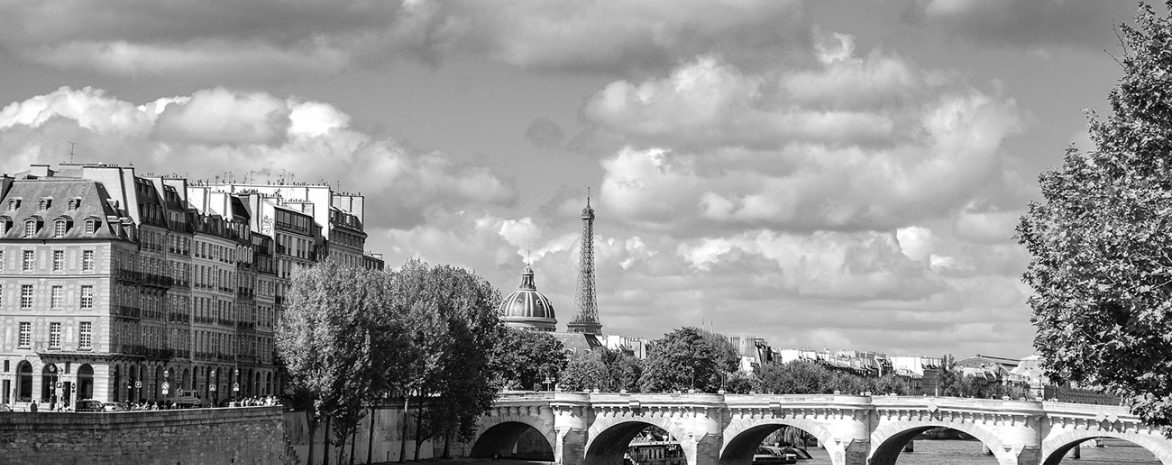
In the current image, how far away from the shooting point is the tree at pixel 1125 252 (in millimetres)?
33438

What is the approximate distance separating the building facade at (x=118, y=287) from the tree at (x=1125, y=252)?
159 feet

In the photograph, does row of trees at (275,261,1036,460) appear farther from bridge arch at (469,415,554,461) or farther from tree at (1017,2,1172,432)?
tree at (1017,2,1172,432)

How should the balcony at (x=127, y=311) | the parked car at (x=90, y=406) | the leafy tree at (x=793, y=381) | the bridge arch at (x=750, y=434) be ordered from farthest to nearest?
1. the leafy tree at (x=793, y=381)
2. the bridge arch at (x=750, y=434)
3. the balcony at (x=127, y=311)
4. the parked car at (x=90, y=406)

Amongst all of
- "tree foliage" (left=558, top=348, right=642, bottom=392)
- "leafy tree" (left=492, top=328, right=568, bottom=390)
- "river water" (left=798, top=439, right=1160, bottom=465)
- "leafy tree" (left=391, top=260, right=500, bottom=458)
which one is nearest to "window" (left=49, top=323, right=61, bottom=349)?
"leafy tree" (left=391, top=260, right=500, bottom=458)

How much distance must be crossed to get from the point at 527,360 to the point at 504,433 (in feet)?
121

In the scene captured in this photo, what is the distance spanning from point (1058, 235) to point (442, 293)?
6424 centimetres

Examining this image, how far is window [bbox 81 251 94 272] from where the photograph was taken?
276 ft

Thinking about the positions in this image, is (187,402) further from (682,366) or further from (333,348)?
(682,366)

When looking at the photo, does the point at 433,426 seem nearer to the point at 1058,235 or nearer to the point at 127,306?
the point at 127,306

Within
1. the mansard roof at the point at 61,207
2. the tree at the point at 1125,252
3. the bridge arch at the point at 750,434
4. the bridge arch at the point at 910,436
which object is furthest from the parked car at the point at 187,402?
the tree at the point at 1125,252

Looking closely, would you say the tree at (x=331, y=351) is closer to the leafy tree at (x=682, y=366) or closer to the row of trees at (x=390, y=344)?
the row of trees at (x=390, y=344)

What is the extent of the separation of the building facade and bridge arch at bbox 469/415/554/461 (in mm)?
15337

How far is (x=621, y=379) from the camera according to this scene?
162 metres

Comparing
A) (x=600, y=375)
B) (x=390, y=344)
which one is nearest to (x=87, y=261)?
(x=390, y=344)
